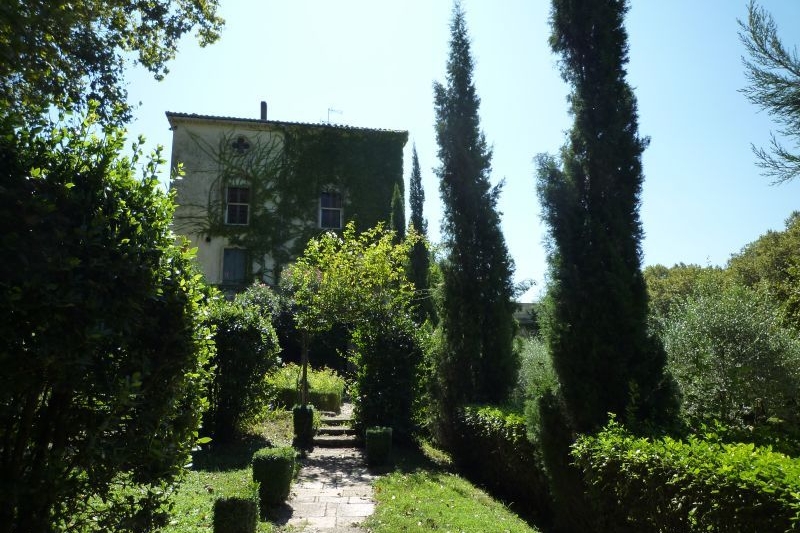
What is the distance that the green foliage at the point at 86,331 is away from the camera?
3006 millimetres

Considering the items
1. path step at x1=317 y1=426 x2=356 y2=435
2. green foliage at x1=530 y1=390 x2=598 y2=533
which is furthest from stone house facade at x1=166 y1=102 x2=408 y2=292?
green foliage at x1=530 y1=390 x2=598 y2=533

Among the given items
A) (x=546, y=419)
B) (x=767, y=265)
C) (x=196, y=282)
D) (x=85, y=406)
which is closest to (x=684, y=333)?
(x=546, y=419)

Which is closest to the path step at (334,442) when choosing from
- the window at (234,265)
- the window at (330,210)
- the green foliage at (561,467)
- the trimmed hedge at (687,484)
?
the green foliage at (561,467)

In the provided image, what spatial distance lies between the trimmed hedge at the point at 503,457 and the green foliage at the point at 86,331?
5.11m

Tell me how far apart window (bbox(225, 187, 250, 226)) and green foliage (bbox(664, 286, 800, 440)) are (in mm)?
18709

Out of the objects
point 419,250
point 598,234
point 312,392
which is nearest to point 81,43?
point 598,234

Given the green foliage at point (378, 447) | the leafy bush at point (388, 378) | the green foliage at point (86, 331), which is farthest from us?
the leafy bush at point (388, 378)

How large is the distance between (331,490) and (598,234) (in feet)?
18.0

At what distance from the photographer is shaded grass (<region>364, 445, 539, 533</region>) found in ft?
20.5

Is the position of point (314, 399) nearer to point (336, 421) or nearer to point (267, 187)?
point (336, 421)

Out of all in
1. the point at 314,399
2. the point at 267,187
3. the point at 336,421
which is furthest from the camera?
the point at 267,187

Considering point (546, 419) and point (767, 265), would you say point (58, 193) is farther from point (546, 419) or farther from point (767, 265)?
point (767, 265)

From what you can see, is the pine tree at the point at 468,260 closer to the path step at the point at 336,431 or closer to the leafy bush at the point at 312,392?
the path step at the point at 336,431

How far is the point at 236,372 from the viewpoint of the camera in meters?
11.1
